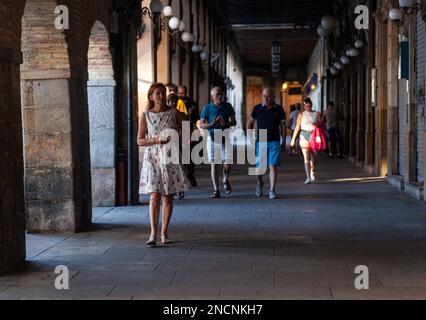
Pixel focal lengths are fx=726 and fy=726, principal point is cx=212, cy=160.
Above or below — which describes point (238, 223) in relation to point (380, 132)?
below

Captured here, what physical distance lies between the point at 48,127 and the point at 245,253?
9.06 feet

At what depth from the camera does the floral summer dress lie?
23.6ft

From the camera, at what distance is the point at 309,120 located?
1350 centimetres

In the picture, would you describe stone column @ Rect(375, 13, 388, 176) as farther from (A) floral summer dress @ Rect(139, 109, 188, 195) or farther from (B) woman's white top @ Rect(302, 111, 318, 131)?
(A) floral summer dress @ Rect(139, 109, 188, 195)

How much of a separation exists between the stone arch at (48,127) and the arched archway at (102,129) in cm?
190

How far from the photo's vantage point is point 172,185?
23.8 feet

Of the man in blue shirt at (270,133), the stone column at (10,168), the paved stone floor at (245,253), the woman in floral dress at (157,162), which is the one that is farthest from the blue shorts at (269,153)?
the stone column at (10,168)

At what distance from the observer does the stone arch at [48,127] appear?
7961mm

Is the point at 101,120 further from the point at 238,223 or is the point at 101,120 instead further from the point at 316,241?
the point at 316,241

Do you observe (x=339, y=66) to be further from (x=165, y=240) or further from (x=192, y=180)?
(x=165, y=240)

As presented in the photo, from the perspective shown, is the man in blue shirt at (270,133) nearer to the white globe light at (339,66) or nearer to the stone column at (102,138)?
the stone column at (102,138)

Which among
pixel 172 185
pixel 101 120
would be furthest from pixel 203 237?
pixel 101 120

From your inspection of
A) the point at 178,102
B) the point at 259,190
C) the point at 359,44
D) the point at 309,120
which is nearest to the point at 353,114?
the point at 359,44

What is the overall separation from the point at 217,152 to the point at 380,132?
4.97 m
